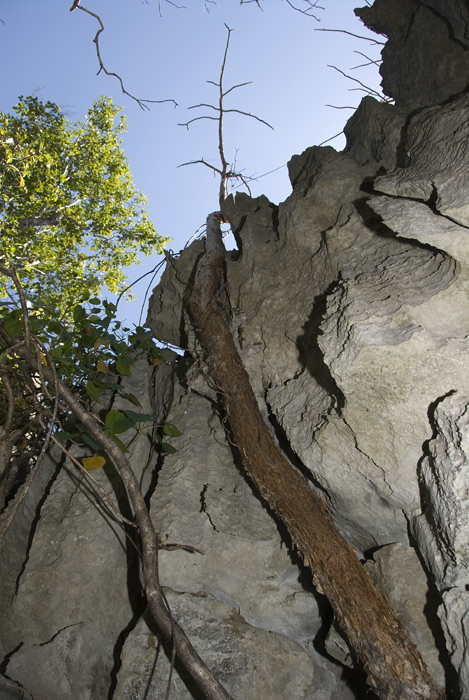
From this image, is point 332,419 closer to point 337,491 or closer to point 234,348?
point 337,491

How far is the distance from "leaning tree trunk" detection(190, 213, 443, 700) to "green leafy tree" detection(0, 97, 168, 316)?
19.5 ft

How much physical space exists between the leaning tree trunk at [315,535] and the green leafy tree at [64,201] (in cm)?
595

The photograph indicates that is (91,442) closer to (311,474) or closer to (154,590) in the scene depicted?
(154,590)

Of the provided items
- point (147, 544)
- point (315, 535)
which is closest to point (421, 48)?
point (315, 535)

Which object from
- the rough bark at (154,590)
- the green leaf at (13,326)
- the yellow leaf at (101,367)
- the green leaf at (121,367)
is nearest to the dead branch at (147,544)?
the rough bark at (154,590)

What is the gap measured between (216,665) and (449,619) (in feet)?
4.80

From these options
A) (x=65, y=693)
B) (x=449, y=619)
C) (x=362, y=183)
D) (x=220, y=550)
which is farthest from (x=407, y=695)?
(x=362, y=183)

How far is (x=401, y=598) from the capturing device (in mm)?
2645

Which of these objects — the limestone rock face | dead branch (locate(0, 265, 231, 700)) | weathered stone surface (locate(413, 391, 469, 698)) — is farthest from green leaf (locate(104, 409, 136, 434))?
weathered stone surface (locate(413, 391, 469, 698))

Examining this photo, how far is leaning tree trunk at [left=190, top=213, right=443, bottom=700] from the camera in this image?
2.31 meters

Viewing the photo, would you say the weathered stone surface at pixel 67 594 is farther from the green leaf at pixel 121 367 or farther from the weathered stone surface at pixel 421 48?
the weathered stone surface at pixel 421 48

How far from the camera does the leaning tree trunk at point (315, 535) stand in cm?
231

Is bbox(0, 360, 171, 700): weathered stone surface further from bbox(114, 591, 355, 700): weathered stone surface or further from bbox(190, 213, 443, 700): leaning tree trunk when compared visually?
bbox(190, 213, 443, 700): leaning tree trunk

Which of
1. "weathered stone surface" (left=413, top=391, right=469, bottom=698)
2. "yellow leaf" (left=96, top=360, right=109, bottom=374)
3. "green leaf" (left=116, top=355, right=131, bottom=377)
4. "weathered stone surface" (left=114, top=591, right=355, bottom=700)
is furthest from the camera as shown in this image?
"yellow leaf" (left=96, top=360, right=109, bottom=374)
